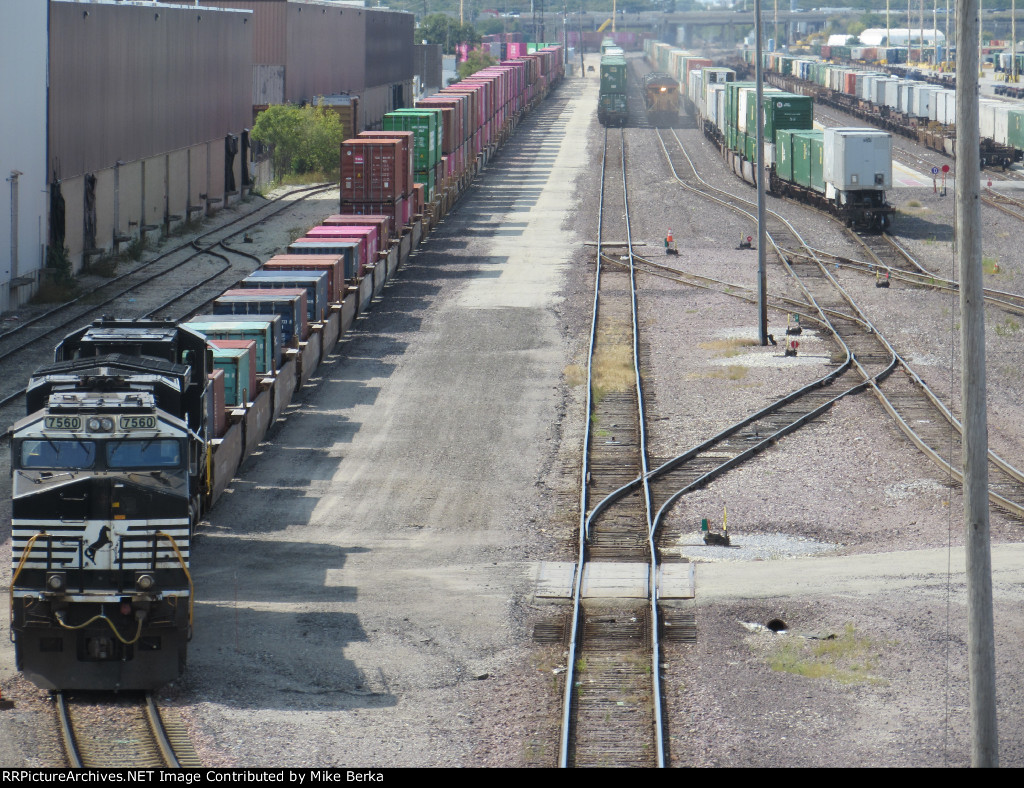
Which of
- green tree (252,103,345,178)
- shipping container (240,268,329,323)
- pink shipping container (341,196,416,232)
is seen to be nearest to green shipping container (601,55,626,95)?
green tree (252,103,345,178)

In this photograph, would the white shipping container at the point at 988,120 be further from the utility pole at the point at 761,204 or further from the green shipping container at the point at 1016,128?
the utility pole at the point at 761,204

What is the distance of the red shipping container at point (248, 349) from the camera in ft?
84.0

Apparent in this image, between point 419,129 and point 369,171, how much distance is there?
363 inches

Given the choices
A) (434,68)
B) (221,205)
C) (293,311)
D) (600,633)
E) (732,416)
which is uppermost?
(434,68)

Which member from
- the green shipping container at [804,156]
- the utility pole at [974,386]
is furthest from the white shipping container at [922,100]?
A: the utility pole at [974,386]

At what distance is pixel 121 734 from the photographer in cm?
1482

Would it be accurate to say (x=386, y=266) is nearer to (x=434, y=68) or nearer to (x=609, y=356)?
(x=609, y=356)

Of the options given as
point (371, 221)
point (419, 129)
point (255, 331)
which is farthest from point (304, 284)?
point (419, 129)

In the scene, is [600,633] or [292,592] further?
[292,592]

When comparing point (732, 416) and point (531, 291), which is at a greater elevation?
point (531, 291)

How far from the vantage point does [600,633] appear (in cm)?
1798

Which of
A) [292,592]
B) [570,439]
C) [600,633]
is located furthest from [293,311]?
[600,633]

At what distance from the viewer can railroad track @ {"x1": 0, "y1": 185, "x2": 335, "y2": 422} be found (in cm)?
3388
